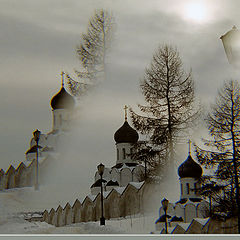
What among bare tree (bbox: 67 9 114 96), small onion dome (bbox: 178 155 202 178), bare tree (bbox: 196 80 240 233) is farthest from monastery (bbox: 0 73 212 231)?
bare tree (bbox: 67 9 114 96)

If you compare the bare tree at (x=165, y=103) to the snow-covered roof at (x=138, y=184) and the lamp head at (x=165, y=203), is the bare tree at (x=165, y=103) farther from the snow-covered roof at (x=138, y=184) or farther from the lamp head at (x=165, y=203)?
the lamp head at (x=165, y=203)

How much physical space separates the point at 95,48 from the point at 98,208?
152cm

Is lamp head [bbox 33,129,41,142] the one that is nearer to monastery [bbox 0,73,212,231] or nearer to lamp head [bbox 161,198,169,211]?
monastery [bbox 0,73,212,231]

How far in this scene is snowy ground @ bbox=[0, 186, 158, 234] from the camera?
3438 mm

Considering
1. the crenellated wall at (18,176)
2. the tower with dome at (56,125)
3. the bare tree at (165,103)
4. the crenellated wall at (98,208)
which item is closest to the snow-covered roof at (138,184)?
the crenellated wall at (98,208)

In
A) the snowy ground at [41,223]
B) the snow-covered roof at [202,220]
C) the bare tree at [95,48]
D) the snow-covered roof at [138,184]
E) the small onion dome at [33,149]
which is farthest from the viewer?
the bare tree at [95,48]

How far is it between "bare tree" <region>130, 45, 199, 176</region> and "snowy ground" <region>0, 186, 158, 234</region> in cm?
68

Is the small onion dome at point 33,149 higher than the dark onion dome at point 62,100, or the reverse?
the dark onion dome at point 62,100

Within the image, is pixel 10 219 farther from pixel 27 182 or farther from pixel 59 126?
pixel 59 126

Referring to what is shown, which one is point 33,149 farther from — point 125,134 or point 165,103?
point 165,103

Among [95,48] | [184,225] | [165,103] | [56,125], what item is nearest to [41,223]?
[56,125]

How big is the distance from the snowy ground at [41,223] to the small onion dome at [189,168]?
46 cm

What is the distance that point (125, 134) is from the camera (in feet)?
11.9

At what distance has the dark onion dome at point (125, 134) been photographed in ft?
11.7
